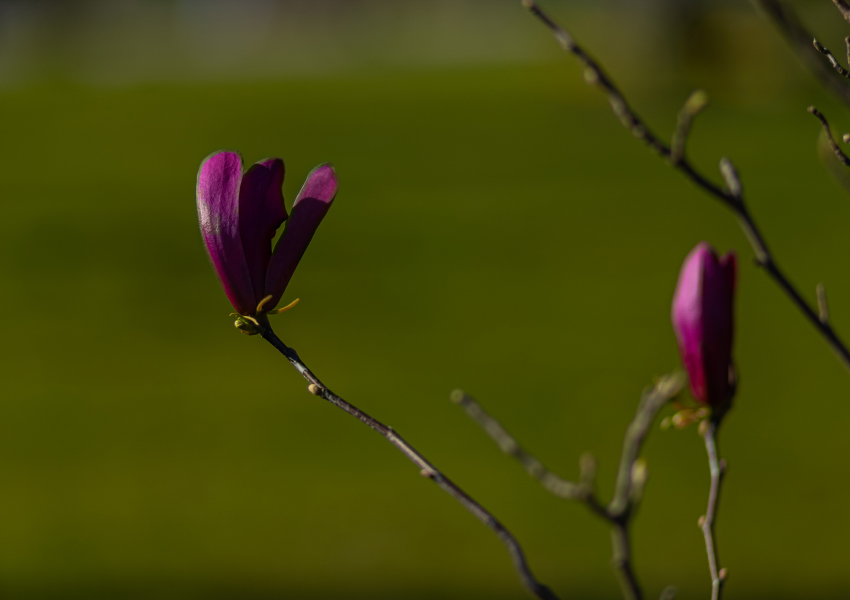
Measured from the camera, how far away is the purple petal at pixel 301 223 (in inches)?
18.7

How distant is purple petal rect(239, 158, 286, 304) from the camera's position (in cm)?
48

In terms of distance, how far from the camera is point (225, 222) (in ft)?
1.58

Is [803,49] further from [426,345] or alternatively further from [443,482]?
[426,345]

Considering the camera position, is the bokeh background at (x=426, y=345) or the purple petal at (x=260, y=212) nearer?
the purple petal at (x=260, y=212)

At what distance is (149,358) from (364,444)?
1246 millimetres

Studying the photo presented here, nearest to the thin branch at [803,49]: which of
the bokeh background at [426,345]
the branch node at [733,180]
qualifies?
the branch node at [733,180]

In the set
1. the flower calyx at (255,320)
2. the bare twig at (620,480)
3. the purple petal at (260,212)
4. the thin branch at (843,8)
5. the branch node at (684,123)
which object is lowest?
the bare twig at (620,480)

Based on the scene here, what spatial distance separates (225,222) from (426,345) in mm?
3464

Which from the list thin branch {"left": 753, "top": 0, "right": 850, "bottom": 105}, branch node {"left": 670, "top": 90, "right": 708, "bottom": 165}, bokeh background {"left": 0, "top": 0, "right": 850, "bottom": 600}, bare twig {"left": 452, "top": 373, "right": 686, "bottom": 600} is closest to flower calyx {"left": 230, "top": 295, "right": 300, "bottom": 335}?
bare twig {"left": 452, "top": 373, "right": 686, "bottom": 600}

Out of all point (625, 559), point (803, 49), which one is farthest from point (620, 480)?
point (803, 49)

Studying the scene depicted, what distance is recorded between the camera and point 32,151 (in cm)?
808

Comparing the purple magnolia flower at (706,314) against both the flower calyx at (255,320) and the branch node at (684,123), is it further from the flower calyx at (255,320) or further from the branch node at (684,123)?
the flower calyx at (255,320)

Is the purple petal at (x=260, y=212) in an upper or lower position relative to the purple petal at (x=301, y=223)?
upper

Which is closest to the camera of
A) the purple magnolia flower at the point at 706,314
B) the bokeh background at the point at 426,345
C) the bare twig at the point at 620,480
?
the bare twig at the point at 620,480
